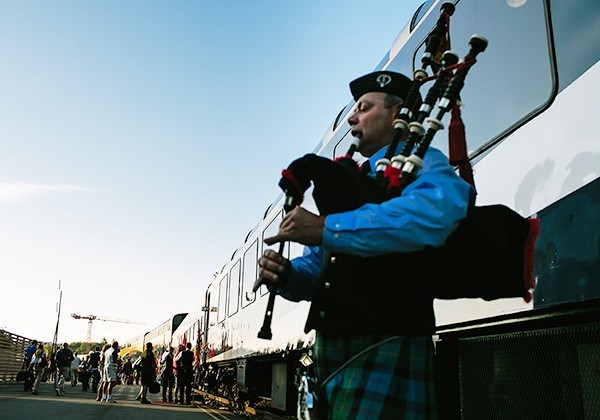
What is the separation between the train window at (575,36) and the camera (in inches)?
87.5

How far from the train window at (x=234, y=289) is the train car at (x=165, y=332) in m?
16.1

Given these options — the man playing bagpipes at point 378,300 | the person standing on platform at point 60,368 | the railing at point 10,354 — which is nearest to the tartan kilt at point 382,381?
the man playing bagpipes at point 378,300

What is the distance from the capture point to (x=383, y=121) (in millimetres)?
1998

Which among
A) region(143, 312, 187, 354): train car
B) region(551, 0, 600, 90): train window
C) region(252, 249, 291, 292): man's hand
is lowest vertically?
region(252, 249, 291, 292): man's hand

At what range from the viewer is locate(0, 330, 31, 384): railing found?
68.3 ft

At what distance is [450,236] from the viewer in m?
1.58

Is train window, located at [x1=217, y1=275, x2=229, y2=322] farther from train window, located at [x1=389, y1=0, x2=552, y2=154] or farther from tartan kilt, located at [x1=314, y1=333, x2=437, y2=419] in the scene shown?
tartan kilt, located at [x1=314, y1=333, x2=437, y2=419]

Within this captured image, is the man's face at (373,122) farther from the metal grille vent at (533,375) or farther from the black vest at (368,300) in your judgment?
the metal grille vent at (533,375)

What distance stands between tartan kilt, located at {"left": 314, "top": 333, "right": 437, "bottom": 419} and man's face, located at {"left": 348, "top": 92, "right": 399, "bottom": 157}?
27.2 inches

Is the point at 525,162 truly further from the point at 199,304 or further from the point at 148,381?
the point at 199,304

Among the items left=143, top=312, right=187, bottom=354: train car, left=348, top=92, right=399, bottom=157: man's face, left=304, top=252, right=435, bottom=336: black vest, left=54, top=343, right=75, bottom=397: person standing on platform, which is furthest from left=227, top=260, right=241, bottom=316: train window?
left=143, top=312, right=187, bottom=354: train car

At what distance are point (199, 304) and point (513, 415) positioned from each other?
15.7 metres

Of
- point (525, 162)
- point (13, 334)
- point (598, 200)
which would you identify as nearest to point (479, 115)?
point (525, 162)

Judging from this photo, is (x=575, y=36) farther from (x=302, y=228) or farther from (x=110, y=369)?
(x=110, y=369)
